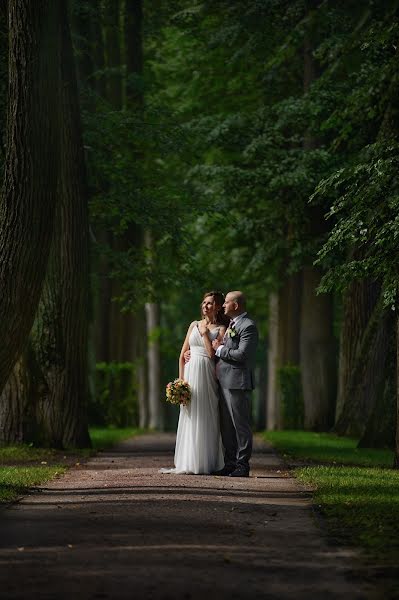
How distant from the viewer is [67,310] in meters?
20.3

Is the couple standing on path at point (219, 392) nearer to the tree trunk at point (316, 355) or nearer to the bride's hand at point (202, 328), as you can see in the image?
the bride's hand at point (202, 328)

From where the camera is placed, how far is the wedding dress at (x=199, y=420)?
1540 centimetres

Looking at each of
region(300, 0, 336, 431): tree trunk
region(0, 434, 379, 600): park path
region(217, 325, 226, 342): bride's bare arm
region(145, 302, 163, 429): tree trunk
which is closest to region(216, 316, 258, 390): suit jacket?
region(217, 325, 226, 342): bride's bare arm

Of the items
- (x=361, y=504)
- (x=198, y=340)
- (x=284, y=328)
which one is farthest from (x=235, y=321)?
(x=284, y=328)

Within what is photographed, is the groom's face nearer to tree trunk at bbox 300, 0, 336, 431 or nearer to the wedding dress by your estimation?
the wedding dress

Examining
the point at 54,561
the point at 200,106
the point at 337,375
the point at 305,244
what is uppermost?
the point at 200,106

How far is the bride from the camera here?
50.6ft

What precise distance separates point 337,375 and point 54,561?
77.1 ft

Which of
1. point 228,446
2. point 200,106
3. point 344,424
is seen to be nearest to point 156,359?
point 200,106

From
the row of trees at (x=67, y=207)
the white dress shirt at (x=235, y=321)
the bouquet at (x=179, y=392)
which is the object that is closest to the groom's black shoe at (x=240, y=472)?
the bouquet at (x=179, y=392)

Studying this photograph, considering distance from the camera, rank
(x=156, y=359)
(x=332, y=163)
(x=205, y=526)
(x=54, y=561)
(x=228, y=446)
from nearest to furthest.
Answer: (x=54, y=561) < (x=205, y=526) < (x=228, y=446) < (x=332, y=163) < (x=156, y=359)

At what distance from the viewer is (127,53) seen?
3272 centimetres

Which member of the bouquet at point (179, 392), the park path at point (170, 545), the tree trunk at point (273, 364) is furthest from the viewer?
the tree trunk at point (273, 364)

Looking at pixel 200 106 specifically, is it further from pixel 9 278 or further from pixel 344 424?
pixel 9 278
